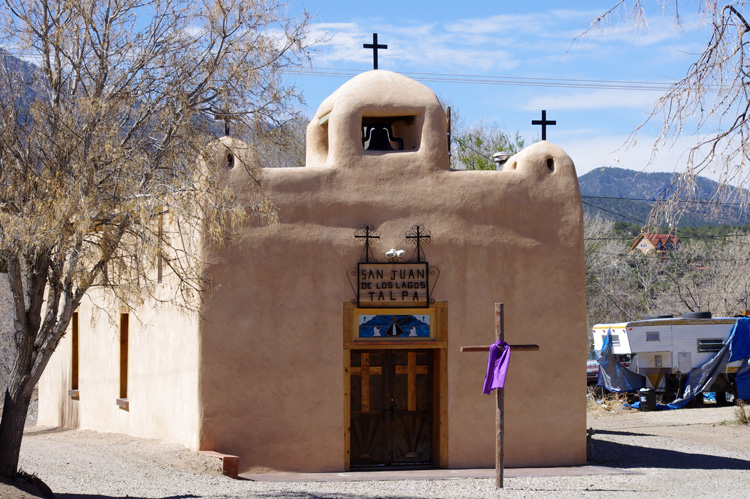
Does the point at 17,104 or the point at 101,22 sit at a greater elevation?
the point at 101,22

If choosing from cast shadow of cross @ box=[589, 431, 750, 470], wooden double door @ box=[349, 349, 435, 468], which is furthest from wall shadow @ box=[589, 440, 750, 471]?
wooden double door @ box=[349, 349, 435, 468]

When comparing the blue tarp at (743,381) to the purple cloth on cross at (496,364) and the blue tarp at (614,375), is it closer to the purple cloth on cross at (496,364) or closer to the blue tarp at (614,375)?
the blue tarp at (614,375)

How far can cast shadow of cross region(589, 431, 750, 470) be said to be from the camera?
13.4 metres

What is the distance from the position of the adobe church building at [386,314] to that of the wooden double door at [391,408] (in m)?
0.02

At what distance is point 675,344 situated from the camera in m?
23.6

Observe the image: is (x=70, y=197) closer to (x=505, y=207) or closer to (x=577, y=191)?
(x=505, y=207)

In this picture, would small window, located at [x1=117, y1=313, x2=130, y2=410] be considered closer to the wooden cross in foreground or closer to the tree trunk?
the tree trunk

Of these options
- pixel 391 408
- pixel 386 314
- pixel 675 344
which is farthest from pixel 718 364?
pixel 386 314

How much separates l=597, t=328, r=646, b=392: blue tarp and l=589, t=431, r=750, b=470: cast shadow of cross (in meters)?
8.31

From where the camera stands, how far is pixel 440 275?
12844 mm

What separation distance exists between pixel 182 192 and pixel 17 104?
198 cm

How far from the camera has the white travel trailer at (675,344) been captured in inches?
927

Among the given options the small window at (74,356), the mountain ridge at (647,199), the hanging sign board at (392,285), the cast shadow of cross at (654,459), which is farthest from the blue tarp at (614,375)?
the small window at (74,356)

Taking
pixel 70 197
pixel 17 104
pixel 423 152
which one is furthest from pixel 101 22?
pixel 423 152
